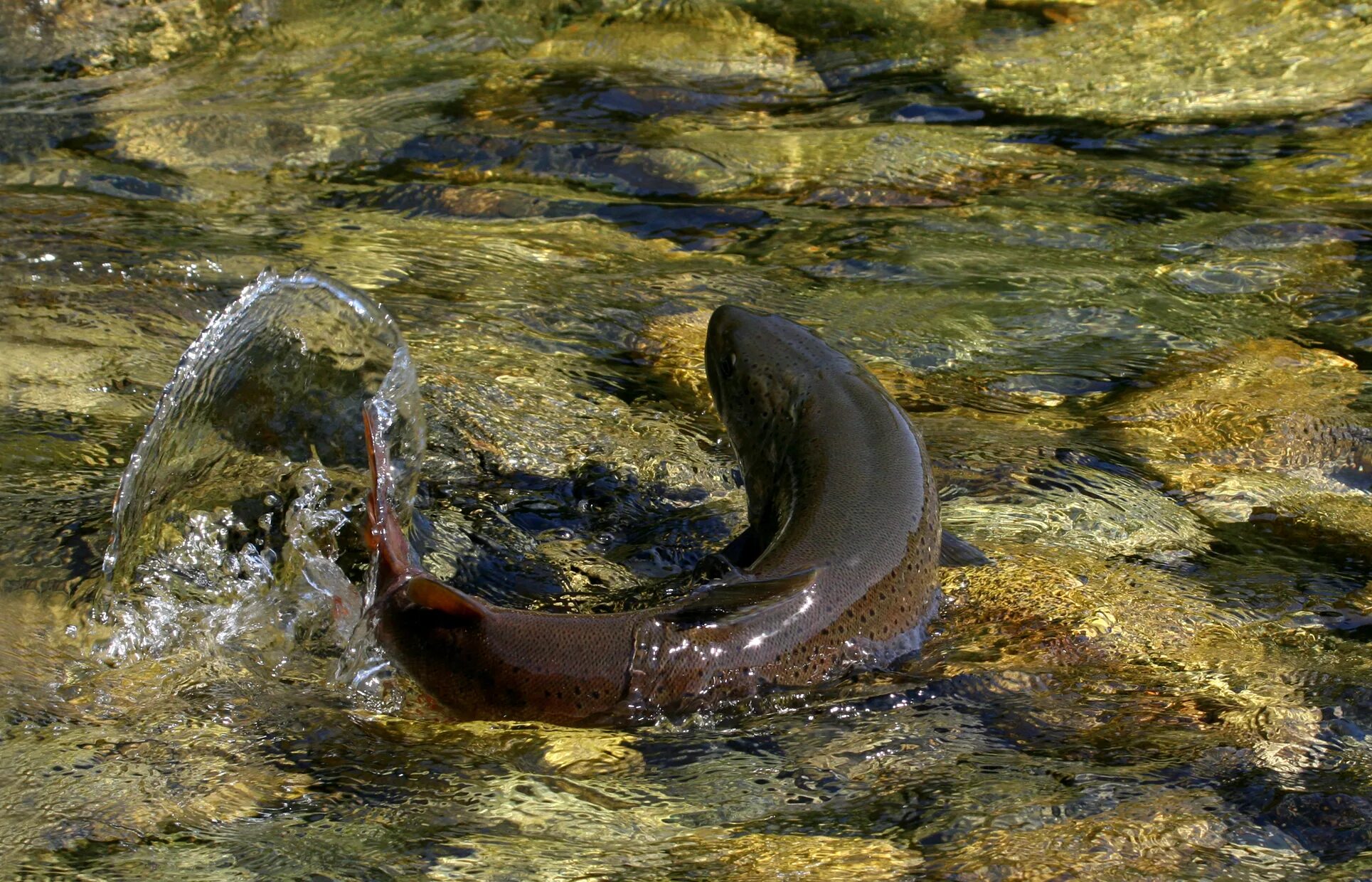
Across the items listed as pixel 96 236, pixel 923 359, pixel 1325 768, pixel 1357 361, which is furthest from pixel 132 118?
pixel 1325 768

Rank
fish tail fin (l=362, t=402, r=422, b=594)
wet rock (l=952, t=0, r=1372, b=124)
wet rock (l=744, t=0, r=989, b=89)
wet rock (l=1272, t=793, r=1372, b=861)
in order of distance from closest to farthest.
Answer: wet rock (l=1272, t=793, r=1372, b=861)
fish tail fin (l=362, t=402, r=422, b=594)
wet rock (l=952, t=0, r=1372, b=124)
wet rock (l=744, t=0, r=989, b=89)

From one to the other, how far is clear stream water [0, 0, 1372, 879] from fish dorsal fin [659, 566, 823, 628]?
234mm

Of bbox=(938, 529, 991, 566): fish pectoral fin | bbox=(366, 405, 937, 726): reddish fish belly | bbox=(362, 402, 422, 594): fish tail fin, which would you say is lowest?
bbox=(938, 529, 991, 566): fish pectoral fin

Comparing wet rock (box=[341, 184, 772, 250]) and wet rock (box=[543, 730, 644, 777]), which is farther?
wet rock (box=[341, 184, 772, 250])

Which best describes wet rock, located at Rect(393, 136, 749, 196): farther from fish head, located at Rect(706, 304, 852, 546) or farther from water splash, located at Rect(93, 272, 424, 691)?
water splash, located at Rect(93, 272, 424, 691)

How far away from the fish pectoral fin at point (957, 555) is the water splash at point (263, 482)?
5.15 feet

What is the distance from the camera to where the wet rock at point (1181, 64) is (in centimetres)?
852

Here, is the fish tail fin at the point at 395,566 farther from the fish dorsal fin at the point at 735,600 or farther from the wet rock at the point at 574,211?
the wet rock at the point at 574,211

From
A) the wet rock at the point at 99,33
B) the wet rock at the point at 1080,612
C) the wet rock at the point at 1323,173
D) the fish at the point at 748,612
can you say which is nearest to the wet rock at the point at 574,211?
the wet rock at the point at 1323,173

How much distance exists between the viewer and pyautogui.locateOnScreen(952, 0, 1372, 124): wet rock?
852 centimetres

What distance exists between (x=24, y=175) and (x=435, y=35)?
3.41 meters

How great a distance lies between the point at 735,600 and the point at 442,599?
0.71m

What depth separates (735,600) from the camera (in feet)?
10.8

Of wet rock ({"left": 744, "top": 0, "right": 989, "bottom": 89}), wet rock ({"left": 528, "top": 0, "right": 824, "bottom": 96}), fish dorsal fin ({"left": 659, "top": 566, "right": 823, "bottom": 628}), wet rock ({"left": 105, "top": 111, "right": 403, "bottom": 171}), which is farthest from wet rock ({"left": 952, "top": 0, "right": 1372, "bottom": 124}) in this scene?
fish dorsal fin ({"left": 659, "top": 566, "right": 823, "bottom": 628})
